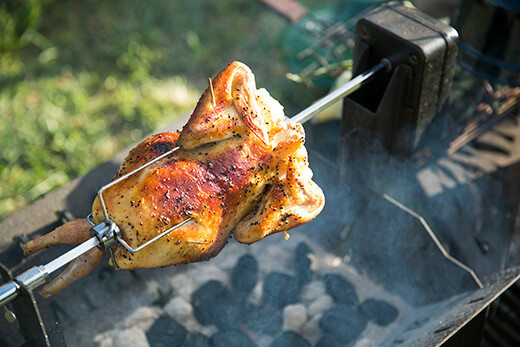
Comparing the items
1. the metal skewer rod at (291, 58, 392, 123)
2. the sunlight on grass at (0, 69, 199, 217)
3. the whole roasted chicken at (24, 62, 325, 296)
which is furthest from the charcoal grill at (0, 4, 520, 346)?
the sunlight on grass at (0, 69, 199, 217)

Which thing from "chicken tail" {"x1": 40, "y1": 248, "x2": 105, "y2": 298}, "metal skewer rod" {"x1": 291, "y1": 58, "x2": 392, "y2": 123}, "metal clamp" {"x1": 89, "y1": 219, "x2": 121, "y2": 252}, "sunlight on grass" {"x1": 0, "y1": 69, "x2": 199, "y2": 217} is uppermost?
"metal skewer rod" {"x1": 291, "y1": 58, "x2": 392, "y2": 123}

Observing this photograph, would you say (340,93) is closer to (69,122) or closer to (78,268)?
(78,268)

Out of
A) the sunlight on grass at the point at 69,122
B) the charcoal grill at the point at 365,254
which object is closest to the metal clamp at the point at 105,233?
the charcoal grill at the point at 365,254

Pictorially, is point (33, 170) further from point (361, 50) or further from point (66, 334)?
point (361, 50)

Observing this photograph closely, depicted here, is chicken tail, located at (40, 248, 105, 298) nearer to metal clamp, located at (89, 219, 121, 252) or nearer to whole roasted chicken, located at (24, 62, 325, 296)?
whole roasted chicken, located at (24, 62, 325, 296)

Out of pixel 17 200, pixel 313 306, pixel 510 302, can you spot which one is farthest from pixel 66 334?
pixel 510 302

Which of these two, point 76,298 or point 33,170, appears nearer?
point 76,298
